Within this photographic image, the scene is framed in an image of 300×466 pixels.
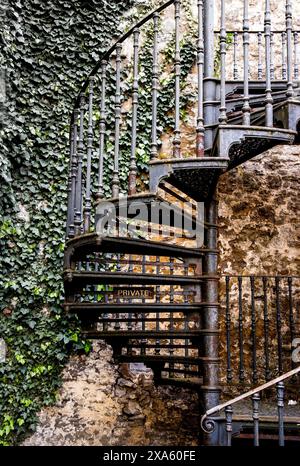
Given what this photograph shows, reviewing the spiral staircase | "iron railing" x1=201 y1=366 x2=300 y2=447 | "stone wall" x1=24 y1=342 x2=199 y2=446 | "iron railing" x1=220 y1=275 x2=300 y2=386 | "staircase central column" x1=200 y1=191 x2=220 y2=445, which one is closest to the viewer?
"iron railing" x1=201 y1=366 x2=300 y2=447

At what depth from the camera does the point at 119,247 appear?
Answer: 3.47 m

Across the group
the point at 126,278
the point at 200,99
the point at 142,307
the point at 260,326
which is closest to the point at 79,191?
the point at 126,278

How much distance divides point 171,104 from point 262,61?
3.85ft

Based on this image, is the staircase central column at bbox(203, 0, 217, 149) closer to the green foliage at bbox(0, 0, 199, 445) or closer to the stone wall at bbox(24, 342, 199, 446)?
the green foliage at bbox(0, 0, 199, 445)

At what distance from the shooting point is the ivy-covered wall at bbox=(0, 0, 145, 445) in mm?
4684

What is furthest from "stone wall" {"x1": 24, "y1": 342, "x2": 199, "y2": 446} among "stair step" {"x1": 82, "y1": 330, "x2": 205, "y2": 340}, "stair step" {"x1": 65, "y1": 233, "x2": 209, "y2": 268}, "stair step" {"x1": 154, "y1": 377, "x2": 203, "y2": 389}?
"stair step" {"x1": 65, "y1": 233, "x2": 209, "y2": 268}

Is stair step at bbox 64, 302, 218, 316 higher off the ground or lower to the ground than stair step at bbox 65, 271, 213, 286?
lower

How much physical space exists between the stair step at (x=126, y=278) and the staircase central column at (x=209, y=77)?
949 mm

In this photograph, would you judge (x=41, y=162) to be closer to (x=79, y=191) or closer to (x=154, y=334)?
(x=79, y=191)

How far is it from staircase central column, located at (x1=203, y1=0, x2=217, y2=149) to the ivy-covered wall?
2.03m

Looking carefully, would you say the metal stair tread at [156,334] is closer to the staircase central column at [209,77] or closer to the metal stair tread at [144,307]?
the metal stair tread at [144,307]

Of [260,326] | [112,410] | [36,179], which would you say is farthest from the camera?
Answer: [36,179]

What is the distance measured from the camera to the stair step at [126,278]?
3479 millimetres

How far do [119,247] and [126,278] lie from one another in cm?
22
